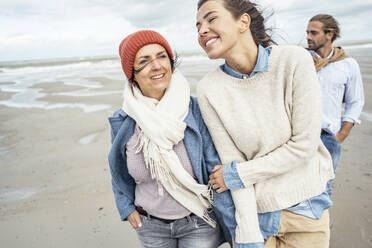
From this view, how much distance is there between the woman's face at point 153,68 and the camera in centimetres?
172

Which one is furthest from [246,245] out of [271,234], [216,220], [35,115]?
[35,115]

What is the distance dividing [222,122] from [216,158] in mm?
261

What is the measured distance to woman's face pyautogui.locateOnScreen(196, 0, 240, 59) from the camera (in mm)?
1412

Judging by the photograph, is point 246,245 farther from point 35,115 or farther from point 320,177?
point 35,115

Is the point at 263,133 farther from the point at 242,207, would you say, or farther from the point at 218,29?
the point at 218,29

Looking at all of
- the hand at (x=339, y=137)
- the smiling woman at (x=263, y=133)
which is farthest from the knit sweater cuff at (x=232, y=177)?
the hand at (x=339, y=137)

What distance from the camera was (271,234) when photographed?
144 cm

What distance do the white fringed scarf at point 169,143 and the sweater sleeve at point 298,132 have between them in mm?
382

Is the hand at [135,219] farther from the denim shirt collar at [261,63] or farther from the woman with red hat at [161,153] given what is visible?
the denim shirt collar at [261,63]

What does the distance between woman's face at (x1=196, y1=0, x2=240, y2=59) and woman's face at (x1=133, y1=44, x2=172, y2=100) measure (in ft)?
1.34

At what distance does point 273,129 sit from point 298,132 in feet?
0.42

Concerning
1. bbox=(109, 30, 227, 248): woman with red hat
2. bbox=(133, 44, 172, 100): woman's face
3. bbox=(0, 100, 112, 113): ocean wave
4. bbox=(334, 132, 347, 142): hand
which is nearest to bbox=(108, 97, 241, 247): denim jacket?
bbox=(109, 30, 227, 248): woman with red hat

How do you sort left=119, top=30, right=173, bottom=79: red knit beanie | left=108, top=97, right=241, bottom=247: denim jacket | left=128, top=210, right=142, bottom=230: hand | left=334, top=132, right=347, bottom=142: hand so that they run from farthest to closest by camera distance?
1. left=334, top=132, right=347, bottom=142: hand
2. left=128, top=210, right=142, bottom=230: hand
3. left=119, top=30, right=173, bottom=79: red knit beanie
4. left=108, top=97, right=241, bottom=247: denim jacket

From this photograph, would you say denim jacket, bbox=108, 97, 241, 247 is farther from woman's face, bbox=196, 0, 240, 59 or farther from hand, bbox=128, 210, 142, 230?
woman's face, bbox=196, 0, 240, 59
